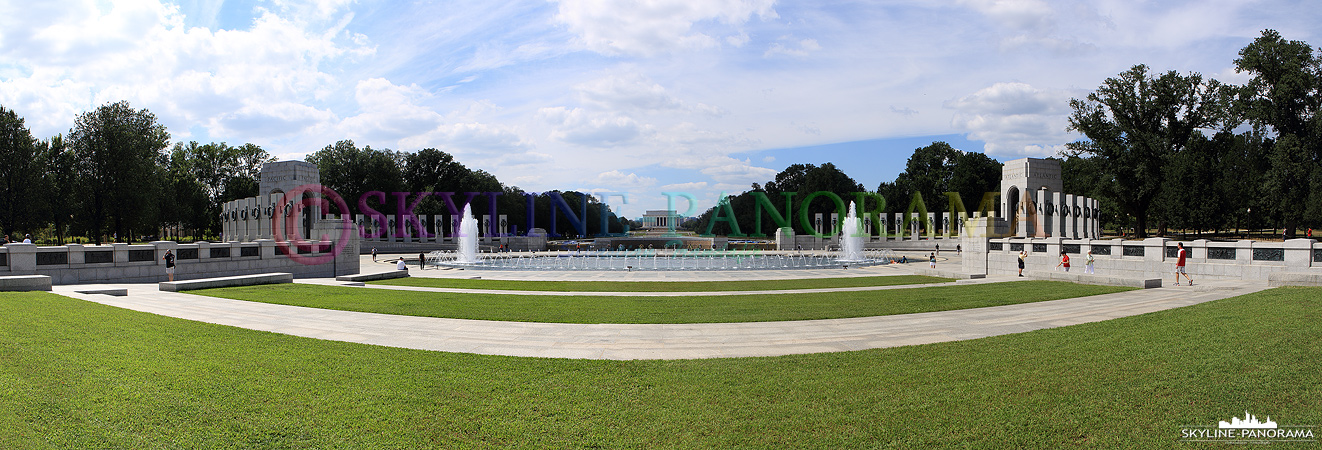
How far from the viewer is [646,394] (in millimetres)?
6812

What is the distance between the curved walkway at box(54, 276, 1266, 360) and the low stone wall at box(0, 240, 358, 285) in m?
7.51

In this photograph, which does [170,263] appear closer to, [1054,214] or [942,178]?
[1054,214]

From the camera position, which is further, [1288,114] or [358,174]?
[358,174]

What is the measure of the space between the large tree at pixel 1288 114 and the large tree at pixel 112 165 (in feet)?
287

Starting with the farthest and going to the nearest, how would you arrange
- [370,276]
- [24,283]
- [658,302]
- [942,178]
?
[942,178]
[370,276]
[658,302]
[24,283]

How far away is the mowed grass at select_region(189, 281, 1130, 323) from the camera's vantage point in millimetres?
13789

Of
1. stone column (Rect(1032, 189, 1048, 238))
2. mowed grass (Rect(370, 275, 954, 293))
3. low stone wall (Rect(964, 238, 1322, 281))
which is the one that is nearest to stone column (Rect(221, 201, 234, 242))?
mowed grass (Rect(370, 275, 954, 293))

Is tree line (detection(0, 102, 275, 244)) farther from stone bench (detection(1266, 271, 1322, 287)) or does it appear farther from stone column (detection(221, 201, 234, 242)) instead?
stone bench (detection(1266, 271, 1322, 287))

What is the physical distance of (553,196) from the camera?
93.6 meters

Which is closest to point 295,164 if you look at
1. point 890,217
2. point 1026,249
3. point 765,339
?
point 765,339

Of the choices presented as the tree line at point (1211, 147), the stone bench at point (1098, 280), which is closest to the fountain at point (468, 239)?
the stone bench at point (1098, 280)

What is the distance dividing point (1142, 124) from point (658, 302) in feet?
199

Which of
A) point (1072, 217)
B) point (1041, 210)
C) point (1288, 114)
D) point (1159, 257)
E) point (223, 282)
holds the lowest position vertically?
point (223, 282)
